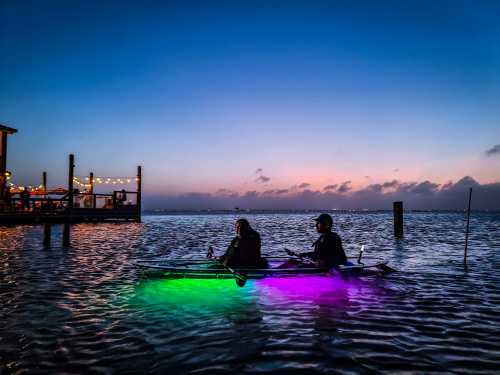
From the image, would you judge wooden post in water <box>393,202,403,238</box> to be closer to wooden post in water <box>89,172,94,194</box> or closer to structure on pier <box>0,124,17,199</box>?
wooden post in water <box>89,172,94,194</box>

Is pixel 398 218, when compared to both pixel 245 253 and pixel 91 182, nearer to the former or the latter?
pixel 245 253

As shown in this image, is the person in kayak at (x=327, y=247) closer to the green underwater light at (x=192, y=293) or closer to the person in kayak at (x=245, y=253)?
the person in kayak at (x=245, y=253)

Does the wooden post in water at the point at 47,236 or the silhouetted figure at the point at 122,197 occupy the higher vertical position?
the silhouetted figure at the point at 122,197

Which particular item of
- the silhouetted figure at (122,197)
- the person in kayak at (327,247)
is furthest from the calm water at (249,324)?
the silhouetted figure at (122,197)

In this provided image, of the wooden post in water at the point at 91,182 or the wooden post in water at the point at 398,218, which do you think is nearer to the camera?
the wooden post in water at the point at 398,218

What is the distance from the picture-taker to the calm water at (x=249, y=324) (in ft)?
16.8

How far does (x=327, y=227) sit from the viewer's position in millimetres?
10227

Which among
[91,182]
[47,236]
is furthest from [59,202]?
[47,236]

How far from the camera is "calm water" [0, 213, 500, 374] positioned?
5.11 metres

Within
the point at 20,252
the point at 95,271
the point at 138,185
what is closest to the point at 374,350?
the point at 95,271

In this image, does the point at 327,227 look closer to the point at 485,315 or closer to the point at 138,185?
the point at 485,315

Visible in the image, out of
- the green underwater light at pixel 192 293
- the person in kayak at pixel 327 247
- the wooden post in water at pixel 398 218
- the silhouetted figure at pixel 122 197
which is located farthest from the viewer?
the silhouetted figure at pixel 122 197

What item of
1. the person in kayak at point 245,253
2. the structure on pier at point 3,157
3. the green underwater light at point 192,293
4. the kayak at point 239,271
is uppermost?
the structure on pier at point 3,157

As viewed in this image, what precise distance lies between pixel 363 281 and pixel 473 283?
3.07 m
